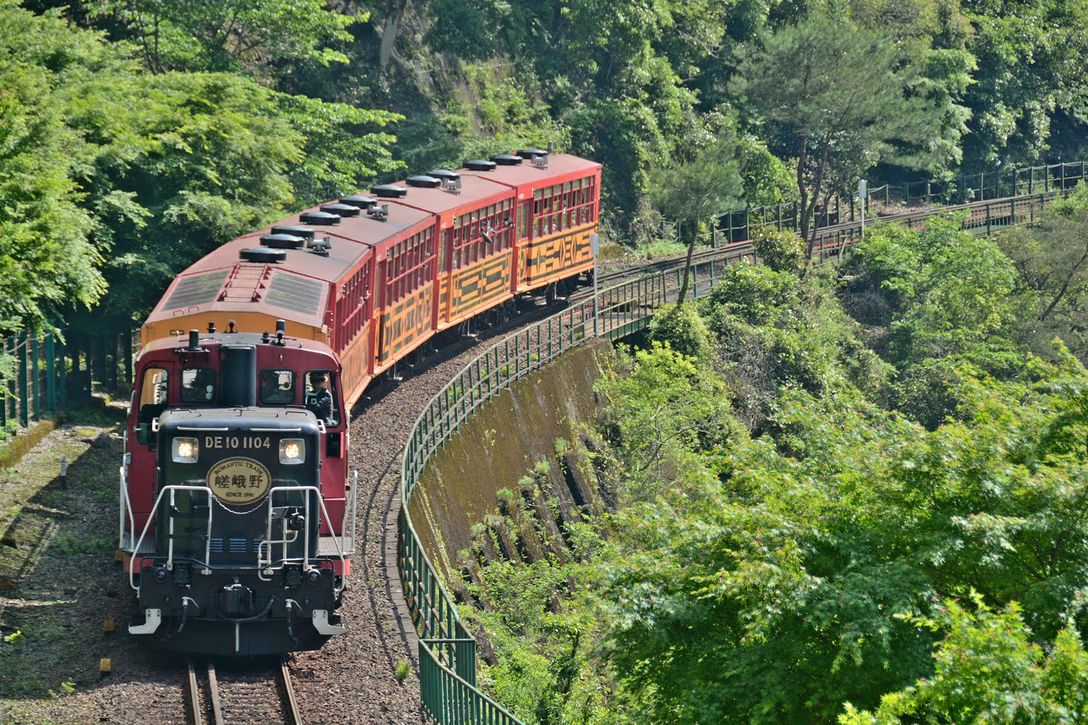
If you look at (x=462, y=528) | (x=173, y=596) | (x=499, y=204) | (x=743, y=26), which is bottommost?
(x=462, y=528)

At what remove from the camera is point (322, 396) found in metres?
20.3

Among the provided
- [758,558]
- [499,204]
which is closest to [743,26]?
[499,204]

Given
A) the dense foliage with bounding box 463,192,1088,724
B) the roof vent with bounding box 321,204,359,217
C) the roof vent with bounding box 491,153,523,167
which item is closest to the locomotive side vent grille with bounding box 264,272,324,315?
the dense foliage with bounding box 463,192,1088,724

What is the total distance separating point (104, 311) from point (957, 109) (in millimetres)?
47525

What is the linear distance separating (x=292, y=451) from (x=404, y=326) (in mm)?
13274

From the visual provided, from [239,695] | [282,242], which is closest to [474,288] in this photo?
[282,242]

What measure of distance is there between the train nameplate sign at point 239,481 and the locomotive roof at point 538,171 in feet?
68.7

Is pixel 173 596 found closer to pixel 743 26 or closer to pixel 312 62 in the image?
pixel 312 62

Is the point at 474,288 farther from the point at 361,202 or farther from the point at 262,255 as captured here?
the point at 262,255

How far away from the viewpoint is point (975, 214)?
6806cm

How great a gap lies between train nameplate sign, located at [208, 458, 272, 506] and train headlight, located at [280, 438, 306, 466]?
258 mm

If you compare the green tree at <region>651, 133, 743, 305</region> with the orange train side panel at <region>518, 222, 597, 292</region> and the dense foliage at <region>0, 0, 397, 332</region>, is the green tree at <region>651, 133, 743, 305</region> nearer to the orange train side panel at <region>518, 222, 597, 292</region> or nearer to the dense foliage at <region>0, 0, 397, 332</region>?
the orange train side panel at <region>518, 222, 597, 292</region>

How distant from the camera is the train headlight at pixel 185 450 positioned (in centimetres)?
1908

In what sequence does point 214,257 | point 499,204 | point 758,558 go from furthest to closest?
point 499,204
point 214,257
point 758,558
